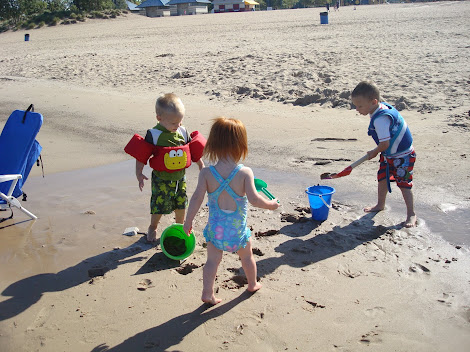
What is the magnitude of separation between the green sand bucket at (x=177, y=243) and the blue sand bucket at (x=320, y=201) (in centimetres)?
127

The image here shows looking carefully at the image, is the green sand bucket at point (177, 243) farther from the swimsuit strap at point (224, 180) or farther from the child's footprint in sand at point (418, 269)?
the child's footprint in sand at point (418, 269)

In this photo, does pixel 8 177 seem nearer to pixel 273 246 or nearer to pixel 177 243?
pixel 177 243

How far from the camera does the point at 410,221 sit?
14.3ft

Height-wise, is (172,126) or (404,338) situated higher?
(172,126)

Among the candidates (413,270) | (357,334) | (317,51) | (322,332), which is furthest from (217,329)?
(317,51)

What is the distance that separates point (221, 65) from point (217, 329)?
10840mm

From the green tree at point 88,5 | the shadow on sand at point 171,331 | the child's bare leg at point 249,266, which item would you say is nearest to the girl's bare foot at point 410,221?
the child's bare leg at point 249,266

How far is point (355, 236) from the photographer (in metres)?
4.23

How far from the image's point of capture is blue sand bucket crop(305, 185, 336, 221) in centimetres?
436

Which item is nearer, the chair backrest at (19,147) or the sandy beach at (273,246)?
the sandy beach at (273,246)

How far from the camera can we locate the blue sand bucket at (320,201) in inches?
171

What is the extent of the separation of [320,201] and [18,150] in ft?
10.1

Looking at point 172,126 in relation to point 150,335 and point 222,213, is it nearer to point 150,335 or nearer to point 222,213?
point 222,213

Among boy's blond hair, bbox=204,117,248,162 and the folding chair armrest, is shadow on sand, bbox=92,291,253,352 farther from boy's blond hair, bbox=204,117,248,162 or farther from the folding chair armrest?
the folding chair armrest
